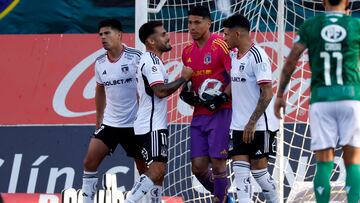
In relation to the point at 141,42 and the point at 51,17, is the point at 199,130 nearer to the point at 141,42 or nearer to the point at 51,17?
the point at 141,42

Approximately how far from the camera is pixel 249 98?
1062cm

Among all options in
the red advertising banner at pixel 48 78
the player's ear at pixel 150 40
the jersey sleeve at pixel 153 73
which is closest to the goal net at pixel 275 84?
the red advertising banner at pixel 48 78

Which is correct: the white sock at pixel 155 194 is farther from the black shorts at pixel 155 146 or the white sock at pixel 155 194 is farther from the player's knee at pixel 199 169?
the player's knee at pixel 199 169

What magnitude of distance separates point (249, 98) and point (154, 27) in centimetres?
108

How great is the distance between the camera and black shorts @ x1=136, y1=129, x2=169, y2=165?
424 inches

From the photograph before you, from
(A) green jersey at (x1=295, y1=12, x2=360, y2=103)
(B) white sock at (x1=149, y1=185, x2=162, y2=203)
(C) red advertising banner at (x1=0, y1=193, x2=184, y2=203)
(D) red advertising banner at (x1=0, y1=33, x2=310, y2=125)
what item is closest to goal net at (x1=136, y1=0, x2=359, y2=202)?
(C) red advertising banner at (x1=0, y1=193, x2=184, y2=203)

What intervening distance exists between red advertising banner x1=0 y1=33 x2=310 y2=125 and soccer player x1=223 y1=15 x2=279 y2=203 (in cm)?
332

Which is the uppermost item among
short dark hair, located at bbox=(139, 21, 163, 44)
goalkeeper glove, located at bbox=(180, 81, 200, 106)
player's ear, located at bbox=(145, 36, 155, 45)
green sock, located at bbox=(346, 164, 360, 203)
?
short dark hair, located at bbox=(139, 21, 163, 44)

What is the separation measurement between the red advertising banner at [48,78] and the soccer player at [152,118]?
301cm

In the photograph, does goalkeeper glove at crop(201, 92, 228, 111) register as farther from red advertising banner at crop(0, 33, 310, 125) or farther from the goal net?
red advertising banner at crop(0, 33, 310, 125)

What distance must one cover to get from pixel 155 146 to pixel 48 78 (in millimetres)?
3557

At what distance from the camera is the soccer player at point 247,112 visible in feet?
34.6

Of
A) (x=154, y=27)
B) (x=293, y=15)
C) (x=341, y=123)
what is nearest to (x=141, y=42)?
(x=154, y=27)

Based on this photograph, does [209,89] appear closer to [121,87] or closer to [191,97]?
[191,97]
